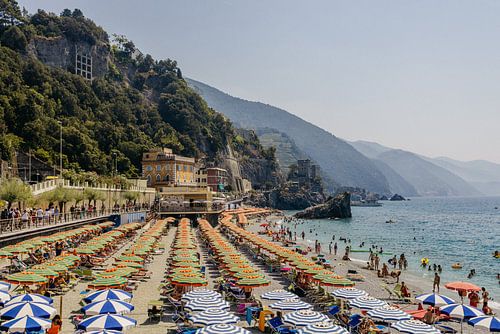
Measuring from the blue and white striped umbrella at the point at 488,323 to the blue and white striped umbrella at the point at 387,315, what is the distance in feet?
7.23

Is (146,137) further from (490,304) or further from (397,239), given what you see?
(490,304)

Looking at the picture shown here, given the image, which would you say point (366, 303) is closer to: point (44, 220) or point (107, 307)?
point (107, 307)

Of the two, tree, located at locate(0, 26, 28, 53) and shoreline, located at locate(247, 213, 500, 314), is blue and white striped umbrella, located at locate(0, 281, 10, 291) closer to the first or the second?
shoreline, located at locate(247, 213, 500, 314)

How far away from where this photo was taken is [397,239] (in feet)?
217

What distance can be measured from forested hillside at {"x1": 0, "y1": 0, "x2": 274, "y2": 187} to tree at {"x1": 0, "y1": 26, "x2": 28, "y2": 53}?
19 cm

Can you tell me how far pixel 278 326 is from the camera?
1587 cm

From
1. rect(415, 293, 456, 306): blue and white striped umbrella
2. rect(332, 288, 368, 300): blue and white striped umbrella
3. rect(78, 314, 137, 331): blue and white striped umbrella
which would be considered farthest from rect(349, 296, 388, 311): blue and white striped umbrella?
rect(78, 314, 137, 331): blue and white striped umbrella

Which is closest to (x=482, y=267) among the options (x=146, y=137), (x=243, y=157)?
(x=146, y=137)

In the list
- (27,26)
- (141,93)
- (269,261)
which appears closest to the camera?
(269,261)

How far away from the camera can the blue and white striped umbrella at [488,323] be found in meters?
15.0

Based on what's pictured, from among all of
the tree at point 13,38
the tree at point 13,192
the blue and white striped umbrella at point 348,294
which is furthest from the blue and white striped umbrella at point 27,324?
the tree at point 13,38

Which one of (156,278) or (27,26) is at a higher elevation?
(27,26)

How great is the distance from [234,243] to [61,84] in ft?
205

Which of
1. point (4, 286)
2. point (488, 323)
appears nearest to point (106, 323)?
point (4, 286)
